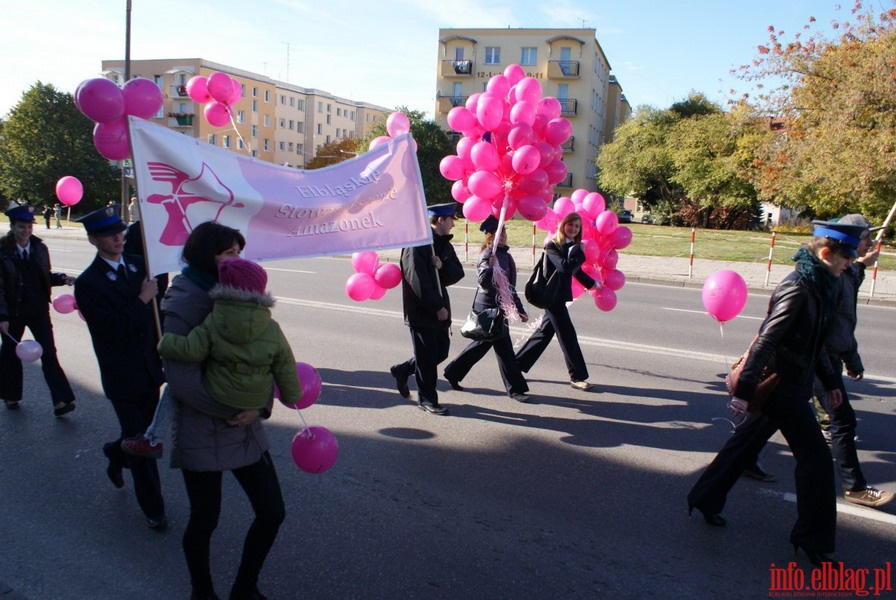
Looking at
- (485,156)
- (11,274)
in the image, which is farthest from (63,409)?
(485,156)

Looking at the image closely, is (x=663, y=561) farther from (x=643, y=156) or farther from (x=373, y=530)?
(x=643, y=156)

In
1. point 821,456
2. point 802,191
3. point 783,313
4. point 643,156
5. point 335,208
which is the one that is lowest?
point 821,456

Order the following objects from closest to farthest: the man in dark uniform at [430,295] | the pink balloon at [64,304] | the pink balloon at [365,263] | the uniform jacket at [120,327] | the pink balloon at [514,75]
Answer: the uniform jacket at [120,327]
the man in dark uniform at [430,295]
the pink balloon at [64,304]
the pink balloon at [365,263]
the pink balloon at [514,75]

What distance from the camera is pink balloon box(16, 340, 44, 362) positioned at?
4844 mm

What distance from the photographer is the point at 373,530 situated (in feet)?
11.8

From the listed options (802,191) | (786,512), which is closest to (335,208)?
(786,512)

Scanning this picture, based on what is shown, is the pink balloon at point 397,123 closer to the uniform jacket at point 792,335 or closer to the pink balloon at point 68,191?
the uniform jacket at point 792,335

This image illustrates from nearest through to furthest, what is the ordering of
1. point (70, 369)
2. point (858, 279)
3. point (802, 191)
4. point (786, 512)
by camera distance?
point (786, 512)
point (858, 279)
point (70, 369)
point (802, 191)

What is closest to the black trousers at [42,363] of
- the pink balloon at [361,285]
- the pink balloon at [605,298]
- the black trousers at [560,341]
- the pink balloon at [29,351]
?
the pink balloon at [29,351]

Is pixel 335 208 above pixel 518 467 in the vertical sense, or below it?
above

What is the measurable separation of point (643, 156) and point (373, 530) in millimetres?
43210

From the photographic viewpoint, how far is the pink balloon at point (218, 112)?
600 centimetres

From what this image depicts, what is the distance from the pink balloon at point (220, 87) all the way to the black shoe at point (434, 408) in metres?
3.22

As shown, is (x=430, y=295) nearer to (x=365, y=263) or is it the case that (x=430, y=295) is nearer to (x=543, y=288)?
(x=365, y=263)
